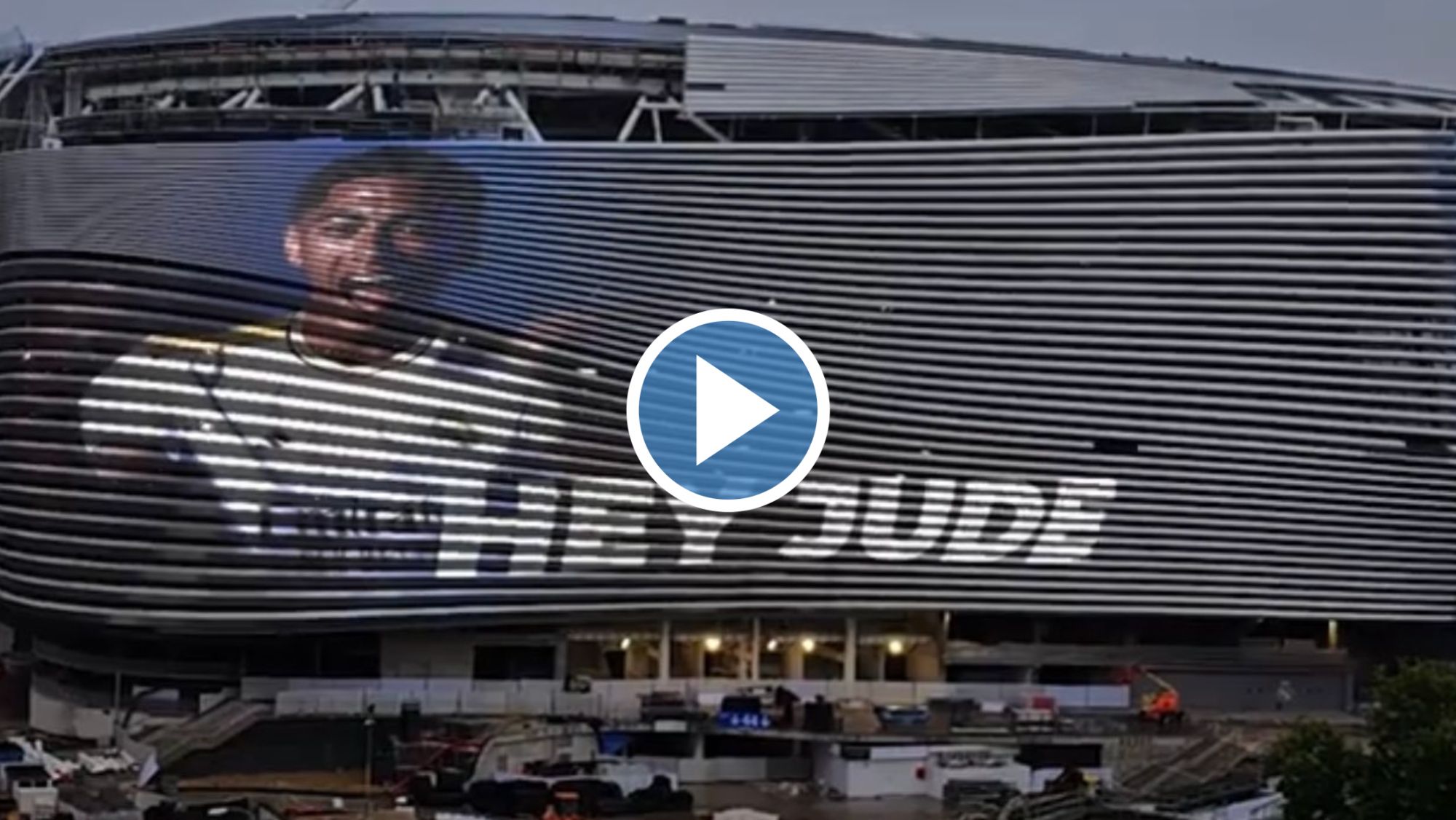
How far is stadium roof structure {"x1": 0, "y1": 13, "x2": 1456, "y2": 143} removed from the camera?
2522 inches

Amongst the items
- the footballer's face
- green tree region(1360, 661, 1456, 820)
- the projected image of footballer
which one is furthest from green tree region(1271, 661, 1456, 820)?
the footballer's face

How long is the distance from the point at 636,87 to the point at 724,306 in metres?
9.70

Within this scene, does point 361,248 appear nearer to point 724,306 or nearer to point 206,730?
point 724,306

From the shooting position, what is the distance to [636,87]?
223 feet

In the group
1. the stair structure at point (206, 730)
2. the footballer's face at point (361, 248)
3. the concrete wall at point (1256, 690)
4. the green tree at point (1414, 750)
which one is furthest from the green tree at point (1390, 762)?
the footballer's face at point (361, 248)

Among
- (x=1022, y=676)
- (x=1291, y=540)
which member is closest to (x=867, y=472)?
(x=1022, y=676)

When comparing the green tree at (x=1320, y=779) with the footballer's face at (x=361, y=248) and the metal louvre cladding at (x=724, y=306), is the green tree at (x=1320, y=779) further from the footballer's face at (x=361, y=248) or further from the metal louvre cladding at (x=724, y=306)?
the footballer's face at (x=361, y=248)

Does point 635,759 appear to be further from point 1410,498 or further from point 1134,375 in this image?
point 1410,498

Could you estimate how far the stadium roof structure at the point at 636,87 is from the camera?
210ft

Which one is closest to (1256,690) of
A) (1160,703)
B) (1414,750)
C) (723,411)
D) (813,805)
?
(1160,703)

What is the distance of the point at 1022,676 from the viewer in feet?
206

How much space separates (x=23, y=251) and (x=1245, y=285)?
1198 inches

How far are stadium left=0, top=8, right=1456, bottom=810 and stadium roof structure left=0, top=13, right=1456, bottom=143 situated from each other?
20 cm

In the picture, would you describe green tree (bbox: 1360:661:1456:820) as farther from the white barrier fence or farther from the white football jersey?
the white football jersey
